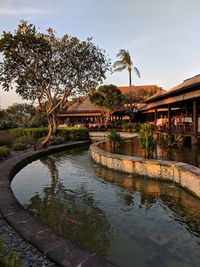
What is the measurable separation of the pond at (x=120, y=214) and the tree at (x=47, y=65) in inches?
346

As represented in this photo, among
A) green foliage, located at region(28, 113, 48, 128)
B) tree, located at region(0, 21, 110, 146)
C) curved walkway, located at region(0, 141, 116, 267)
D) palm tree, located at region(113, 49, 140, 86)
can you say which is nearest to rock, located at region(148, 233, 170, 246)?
curved walkway, located at region(0, 141, 116, 267)

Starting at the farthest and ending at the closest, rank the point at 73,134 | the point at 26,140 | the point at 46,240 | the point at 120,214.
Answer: the point at 73,134, the point at 26,140, the point at 120,214, the point at 46,240

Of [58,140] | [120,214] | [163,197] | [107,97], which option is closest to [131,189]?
[163,197]

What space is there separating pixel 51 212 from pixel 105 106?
86.1 ft

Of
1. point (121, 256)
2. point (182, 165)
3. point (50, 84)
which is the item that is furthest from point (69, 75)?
point (121, 256)

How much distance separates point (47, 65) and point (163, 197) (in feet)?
43.0

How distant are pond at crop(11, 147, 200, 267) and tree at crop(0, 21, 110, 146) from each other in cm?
878

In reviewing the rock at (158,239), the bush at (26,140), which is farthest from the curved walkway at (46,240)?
the bush at (26,140)

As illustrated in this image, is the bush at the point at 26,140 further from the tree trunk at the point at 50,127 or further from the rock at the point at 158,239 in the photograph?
the rock at the point at 158,239

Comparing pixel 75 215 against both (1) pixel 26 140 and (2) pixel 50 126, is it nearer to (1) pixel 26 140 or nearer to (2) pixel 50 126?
(2) pixel 50 126

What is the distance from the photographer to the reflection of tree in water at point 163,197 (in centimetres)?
540

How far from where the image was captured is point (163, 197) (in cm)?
679

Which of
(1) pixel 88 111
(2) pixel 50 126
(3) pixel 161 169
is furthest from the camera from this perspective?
Result: (1) pixel 88 111

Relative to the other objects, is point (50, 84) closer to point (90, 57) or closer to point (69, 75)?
point (69, 75)
